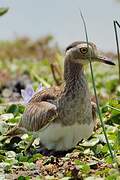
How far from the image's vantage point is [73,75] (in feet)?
23.7

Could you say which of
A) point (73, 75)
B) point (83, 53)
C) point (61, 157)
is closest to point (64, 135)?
point (61, 157)

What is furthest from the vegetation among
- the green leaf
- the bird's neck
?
the green leaf

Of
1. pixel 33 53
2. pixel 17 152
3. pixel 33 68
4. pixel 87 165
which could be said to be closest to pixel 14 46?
pixel 33 53

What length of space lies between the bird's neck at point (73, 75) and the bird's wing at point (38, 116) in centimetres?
25

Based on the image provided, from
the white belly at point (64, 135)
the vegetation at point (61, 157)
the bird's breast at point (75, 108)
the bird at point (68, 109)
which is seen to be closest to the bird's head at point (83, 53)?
the bird at point (68, 109)

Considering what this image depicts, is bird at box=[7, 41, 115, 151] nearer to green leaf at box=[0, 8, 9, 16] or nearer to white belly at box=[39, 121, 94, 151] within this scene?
A: white belly at box=[39, 121, 94, 151]

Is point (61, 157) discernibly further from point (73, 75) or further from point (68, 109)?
point (73, 75)

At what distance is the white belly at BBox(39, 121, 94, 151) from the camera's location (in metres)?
6.85

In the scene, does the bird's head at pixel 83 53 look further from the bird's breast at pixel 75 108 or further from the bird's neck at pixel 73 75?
the bird's breast at pixel 75 108

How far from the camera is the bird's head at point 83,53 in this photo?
7.05 metres

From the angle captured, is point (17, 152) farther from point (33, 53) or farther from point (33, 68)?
point (33, 53)

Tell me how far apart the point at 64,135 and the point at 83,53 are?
0.73m

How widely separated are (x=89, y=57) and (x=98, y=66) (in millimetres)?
6343

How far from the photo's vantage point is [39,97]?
7312 mm
